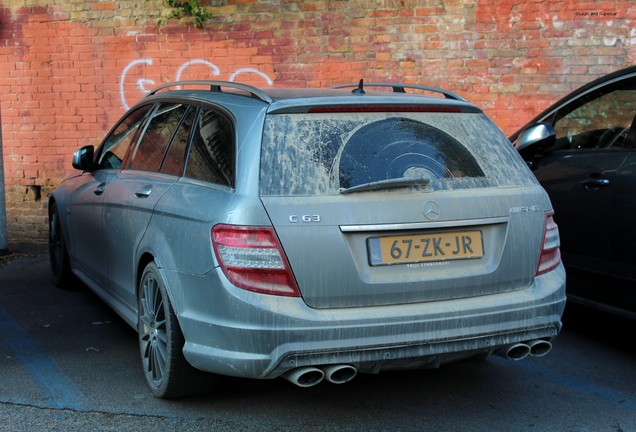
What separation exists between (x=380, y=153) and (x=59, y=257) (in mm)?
3757

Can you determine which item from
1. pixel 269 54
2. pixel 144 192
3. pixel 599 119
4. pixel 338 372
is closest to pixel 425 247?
pixel 338 372

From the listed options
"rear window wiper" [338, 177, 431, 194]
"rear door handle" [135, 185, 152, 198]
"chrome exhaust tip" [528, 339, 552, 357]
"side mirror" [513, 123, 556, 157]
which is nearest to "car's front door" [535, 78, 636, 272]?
"side mirror" [513, 123, 556, 157]

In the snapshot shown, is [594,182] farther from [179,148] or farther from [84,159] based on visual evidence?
[84,159]

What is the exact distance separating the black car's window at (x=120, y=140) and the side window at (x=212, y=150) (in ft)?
3.69

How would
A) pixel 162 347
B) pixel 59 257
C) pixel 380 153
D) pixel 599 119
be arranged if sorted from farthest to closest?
pixel 59 257 → pixel 599 119 → pixel 162 347 → pixel 380 153

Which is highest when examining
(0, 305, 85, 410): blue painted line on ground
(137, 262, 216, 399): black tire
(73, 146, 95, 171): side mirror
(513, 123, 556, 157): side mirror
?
(513, 123, 556, 157): side mirror

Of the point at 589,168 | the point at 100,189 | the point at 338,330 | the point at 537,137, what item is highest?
the point at 537,137

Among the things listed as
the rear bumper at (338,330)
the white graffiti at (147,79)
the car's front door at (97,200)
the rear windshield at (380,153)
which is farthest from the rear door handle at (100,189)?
A: the white graffiti at (147,79)

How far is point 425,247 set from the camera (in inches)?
134

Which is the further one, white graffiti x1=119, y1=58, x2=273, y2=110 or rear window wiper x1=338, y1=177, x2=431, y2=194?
white graffiti x1=119, y1=58, x2=273, y2=110

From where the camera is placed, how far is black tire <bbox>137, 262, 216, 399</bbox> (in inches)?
145

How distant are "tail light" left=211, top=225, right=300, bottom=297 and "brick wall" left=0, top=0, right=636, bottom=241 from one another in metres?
5.32

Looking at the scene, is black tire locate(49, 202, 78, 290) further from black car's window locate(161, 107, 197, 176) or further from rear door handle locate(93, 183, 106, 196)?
black car's window locate(161, 107, 197, 176)

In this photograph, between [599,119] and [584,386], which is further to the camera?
[599,119]
